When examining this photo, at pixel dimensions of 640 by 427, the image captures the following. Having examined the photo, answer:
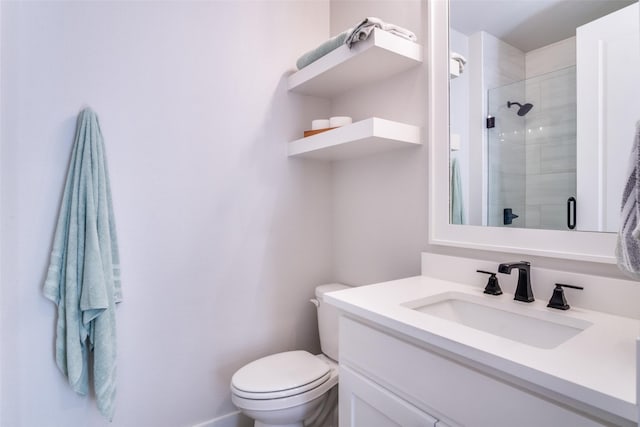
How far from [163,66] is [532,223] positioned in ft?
5.11

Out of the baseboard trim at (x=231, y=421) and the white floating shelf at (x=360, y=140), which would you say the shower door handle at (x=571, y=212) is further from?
the baseboard trim at (x=231, y=421)

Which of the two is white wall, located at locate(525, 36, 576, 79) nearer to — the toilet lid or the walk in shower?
the walk in shower

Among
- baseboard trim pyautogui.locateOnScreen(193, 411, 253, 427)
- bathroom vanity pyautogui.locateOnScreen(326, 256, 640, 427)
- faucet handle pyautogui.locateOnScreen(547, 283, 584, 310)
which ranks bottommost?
baseboard trim pyautogui.locateOnScreen(193, 411, 253, 427)

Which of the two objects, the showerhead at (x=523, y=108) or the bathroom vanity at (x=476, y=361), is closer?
the bathroom vanity at (x=476, y=361)

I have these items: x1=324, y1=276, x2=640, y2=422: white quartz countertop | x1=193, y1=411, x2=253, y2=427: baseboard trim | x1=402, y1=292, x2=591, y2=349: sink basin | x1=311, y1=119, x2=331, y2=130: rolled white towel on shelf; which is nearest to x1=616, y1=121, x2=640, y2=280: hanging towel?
x1=324, y1=276, x2=640, y2=422: white quartz countertop

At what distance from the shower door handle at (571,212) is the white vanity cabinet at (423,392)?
1.91 ft

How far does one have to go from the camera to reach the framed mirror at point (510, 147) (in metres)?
0.99

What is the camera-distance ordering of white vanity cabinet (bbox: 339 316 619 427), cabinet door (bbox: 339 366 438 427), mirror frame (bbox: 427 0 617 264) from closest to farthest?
1. white vanity cabinet (bbox: 339 316 619 427)
2. cabinet door (bbox: 339 366 438 427)
3. mirror frame (bbox: 427 0 617 264)

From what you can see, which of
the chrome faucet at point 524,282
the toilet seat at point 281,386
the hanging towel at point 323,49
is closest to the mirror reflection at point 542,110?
the chrome faucet at point 524,282

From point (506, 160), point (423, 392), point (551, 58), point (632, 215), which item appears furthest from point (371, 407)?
point (551, 58)

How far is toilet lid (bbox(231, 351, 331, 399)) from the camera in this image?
4.33 ft

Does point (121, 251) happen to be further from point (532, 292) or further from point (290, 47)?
point (532, 292)

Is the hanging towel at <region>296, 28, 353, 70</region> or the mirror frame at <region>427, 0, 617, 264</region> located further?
the hanging towel at <region>296, 28, 353, 70</region>

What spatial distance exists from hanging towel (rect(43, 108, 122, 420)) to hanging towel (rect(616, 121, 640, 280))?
146 cm
